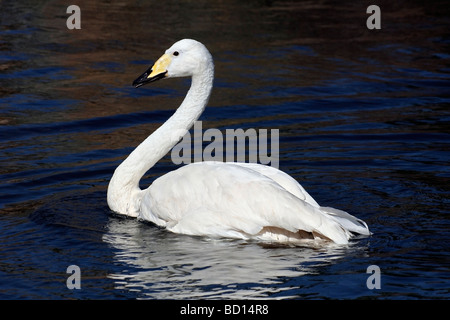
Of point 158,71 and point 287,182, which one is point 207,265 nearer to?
point 287,182

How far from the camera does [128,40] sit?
15719mm

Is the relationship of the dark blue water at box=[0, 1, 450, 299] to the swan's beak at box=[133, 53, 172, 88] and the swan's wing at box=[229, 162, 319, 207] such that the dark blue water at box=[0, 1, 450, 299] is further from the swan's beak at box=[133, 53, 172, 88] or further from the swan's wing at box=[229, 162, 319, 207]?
the swan's beak at box=[133, 53, 172, 88]

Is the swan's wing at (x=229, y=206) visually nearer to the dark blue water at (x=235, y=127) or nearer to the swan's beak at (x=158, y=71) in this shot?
the dark blue water at (x=235, y=127)

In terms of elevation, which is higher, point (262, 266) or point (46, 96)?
point (46, 96)

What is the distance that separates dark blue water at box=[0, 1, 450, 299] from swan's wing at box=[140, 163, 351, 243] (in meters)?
0.15

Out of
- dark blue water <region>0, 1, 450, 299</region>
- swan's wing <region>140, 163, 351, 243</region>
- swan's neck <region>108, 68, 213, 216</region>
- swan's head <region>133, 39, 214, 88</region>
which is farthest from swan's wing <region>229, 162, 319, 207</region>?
swan's head <region>133, 39, 214, 88</region>

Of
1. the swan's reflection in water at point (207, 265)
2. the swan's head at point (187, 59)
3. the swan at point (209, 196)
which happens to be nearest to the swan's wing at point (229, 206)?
the swan at point (209, 196)

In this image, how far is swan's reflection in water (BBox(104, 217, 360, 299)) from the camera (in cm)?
661

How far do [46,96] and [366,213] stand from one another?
19.5 feet

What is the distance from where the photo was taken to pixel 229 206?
304 inches

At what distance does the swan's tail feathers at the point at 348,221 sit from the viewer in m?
7.54

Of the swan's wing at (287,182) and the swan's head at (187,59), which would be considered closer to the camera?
the swan's wing at (287,182)

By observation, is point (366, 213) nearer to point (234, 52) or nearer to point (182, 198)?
point (182, 198)
